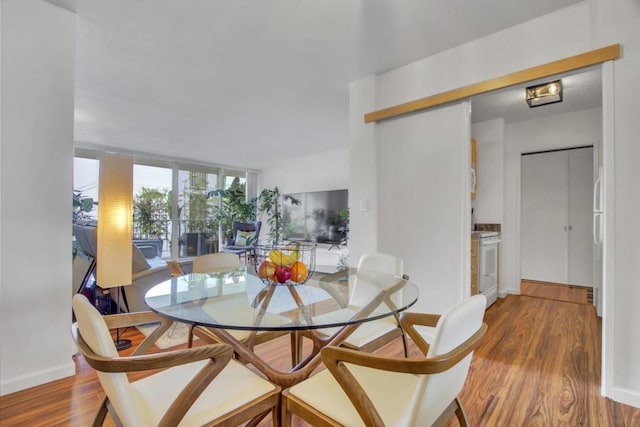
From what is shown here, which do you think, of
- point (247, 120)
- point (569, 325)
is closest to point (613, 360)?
point (569, 325)

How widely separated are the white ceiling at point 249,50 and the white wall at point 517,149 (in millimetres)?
2377

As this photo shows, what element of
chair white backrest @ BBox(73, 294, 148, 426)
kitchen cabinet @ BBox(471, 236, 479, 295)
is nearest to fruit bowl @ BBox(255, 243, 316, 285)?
chair white backrest @ BBox(73, 294, 148, 426)

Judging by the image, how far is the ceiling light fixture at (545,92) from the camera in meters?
2.96

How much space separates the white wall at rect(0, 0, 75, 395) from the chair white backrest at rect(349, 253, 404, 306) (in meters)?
1.92

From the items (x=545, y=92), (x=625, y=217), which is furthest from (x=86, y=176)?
(x=625, y=217)

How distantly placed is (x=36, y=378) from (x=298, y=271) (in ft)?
5.89

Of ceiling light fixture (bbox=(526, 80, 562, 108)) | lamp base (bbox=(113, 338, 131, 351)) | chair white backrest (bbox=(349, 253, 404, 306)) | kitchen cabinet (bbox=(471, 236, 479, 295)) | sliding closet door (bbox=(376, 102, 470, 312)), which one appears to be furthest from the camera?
kitchen cabinet (bbox=(471, 236, 479, 295))

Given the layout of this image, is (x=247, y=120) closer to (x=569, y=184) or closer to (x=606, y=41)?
(x=606, y=41)

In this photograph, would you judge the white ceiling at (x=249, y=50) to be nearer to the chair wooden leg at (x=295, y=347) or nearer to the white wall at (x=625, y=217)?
the white wall at (x=625, y=217)

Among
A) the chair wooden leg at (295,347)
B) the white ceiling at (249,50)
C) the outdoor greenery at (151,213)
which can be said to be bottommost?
the chair wooden leg at (295,347)

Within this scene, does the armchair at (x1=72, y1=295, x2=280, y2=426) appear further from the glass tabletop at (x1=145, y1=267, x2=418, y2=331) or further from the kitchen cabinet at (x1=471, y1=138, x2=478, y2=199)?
the kitchen cabinet at (x1=471, y1=138, x2=478, y2=199)

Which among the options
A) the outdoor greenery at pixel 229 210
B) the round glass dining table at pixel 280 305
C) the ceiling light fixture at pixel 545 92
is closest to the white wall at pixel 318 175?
the outdoor greenery at pixel 229 210

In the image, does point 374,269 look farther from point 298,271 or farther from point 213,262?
point 213,262

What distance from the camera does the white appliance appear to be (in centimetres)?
353
